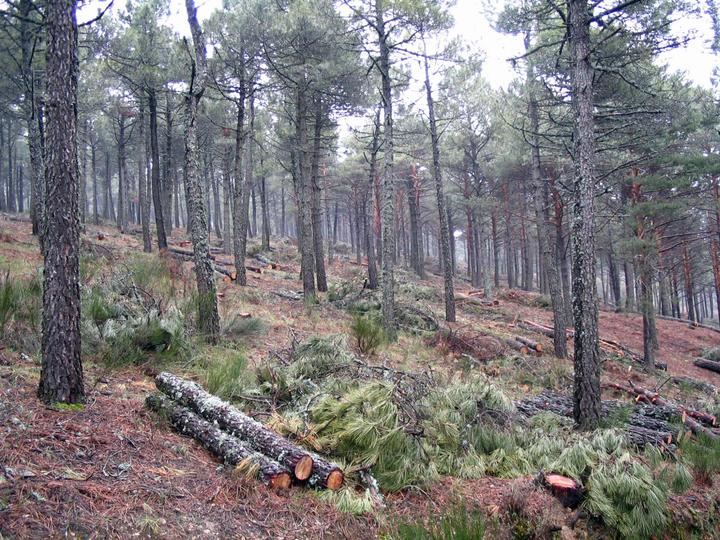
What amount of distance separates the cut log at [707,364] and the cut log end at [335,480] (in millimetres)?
18893

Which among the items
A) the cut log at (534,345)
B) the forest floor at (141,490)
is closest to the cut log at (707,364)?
the cut log at (534,345)

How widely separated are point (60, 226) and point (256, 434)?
269cm

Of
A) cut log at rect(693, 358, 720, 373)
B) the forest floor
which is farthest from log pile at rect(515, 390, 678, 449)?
cut log at rect(693, 358, 720, 373)

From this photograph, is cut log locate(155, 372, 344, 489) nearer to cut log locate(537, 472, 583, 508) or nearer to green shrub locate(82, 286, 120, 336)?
cut log locate(537, 472, 583, 508)

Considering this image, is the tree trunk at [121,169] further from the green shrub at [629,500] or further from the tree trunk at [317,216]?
the green shrub at [629,500]

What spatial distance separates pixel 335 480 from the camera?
420 centimetres

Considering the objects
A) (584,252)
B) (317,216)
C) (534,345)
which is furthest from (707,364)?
(317,216)

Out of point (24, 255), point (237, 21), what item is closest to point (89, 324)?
point (24, 255)

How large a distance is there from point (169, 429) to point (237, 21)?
47.3 feet

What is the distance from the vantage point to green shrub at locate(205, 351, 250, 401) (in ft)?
18.8

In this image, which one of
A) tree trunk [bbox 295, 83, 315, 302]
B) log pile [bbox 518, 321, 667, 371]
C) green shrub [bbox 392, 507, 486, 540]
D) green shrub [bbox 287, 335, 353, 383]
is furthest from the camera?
log pile [bbox 518, 321, 667, 371]

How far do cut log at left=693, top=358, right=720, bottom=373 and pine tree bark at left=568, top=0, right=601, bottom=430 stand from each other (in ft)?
46.6

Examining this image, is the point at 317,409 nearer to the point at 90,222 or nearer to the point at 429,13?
the point at 429,13

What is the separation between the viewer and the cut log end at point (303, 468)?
Answer: 417 cm
